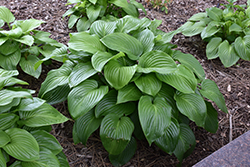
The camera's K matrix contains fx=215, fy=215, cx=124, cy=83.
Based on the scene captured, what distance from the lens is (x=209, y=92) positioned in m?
2.29

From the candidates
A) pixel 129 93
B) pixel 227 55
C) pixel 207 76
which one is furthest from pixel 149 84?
pixel 227 55

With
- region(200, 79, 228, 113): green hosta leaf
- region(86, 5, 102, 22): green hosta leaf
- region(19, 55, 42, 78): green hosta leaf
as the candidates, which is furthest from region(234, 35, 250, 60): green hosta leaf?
region(19, 55, 42, 78): green hosta leaf

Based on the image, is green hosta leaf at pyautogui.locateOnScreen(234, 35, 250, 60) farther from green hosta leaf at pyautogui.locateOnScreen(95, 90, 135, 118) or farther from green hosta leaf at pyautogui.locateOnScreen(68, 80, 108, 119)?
green hosta leaf at pyautogui.locateOnScreen(68, 80, 108, 119)

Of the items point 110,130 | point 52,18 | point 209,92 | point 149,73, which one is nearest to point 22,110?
point 110,130

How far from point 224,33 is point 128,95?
239cm

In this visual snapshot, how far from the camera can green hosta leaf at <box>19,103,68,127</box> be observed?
5.90ft

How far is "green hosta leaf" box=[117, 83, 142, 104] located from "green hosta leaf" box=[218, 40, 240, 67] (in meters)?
1.78

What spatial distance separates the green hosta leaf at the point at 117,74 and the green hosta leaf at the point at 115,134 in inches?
13.3

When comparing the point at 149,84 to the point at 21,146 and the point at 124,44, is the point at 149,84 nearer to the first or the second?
the point at 124,44

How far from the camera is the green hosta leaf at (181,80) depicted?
200cm

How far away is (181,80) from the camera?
2.05m

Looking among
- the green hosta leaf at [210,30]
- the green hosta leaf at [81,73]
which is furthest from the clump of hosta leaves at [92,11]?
the green hosta leaf at [81,73]

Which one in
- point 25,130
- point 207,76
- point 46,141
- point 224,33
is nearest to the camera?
point 25,130

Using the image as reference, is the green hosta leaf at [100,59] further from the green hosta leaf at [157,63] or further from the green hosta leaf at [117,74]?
the green hosta leaf at [157,63]
